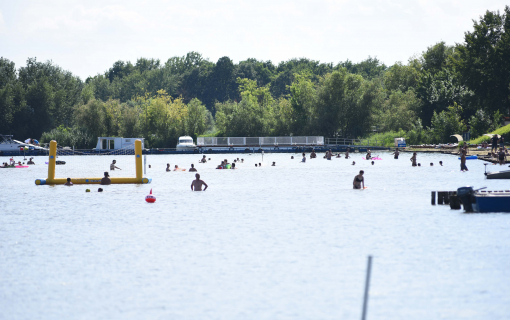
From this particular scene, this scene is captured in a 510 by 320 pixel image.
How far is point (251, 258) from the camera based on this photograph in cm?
1788

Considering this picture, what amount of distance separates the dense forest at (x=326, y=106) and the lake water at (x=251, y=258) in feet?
158

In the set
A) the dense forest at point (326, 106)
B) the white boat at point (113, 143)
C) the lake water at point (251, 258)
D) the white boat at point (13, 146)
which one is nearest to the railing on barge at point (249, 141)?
the dense forest at point (326, 106)

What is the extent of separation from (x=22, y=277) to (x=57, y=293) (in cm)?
222

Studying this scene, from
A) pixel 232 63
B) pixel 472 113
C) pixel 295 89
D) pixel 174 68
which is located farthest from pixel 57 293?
pixel 174 68

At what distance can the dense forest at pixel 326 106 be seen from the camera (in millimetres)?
77250

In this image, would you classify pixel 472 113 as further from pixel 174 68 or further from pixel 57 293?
pixel 174 68

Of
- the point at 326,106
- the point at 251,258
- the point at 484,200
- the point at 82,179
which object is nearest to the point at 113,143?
the point at 326,106

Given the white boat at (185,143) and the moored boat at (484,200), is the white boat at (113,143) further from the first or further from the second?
the moored boat at (484,200)

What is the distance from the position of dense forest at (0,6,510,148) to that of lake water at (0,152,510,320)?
48.1 m

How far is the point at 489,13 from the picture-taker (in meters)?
76.5

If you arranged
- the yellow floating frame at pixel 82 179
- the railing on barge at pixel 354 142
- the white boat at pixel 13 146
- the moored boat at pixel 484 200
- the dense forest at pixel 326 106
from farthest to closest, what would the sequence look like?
the white boat at pixel 13 146 → the railing on barge at pixel 354 142 → the dense forest at pixel 326 106 → the yellow floating frame at pixel 82 179 → the moored boat at pixel 484 200

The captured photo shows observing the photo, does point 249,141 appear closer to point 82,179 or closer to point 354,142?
point 354,142

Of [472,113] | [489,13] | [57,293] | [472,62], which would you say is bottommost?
[57,293]

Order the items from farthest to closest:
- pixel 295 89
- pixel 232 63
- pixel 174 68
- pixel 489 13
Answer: pixel 174 68
pixel 232 63
pixel 295 89
pixel 489 13
